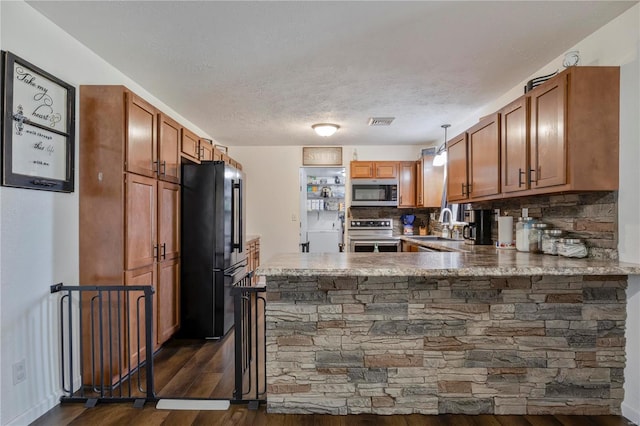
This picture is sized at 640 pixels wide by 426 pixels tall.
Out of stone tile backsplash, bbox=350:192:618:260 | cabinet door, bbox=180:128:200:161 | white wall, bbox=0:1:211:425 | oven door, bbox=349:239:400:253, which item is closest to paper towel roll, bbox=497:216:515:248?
stone tile backsplash, bbox=350:192:618:260

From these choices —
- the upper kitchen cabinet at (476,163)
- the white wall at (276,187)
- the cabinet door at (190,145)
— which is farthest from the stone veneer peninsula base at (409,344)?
the white wall at (276,187)

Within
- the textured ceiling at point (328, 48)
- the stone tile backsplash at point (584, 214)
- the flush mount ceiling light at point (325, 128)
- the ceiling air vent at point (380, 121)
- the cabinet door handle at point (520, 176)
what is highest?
the textured ceiling at point (328, 48)

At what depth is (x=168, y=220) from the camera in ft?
10.2

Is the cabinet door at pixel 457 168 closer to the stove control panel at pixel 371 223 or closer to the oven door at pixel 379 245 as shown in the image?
the oven door at pixel 379 245

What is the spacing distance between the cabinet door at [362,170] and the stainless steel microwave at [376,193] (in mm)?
109

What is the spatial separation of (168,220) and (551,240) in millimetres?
3131

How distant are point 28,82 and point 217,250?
1.94 metres

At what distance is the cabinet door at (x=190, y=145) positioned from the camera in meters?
3.39

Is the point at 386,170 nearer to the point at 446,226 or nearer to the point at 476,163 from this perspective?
the point at 446,226

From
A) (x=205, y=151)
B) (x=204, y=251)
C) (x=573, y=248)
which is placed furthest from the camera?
(x=205, y=151)

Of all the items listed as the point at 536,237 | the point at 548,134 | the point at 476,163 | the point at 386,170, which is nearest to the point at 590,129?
the point at 548,134

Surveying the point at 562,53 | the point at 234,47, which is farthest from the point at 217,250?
the point at 562,53

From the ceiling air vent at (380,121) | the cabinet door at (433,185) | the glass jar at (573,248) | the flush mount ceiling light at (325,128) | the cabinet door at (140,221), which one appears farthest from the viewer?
the cabinet door at (433,185)

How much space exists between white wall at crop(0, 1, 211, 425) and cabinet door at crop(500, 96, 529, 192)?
3.18 meters
